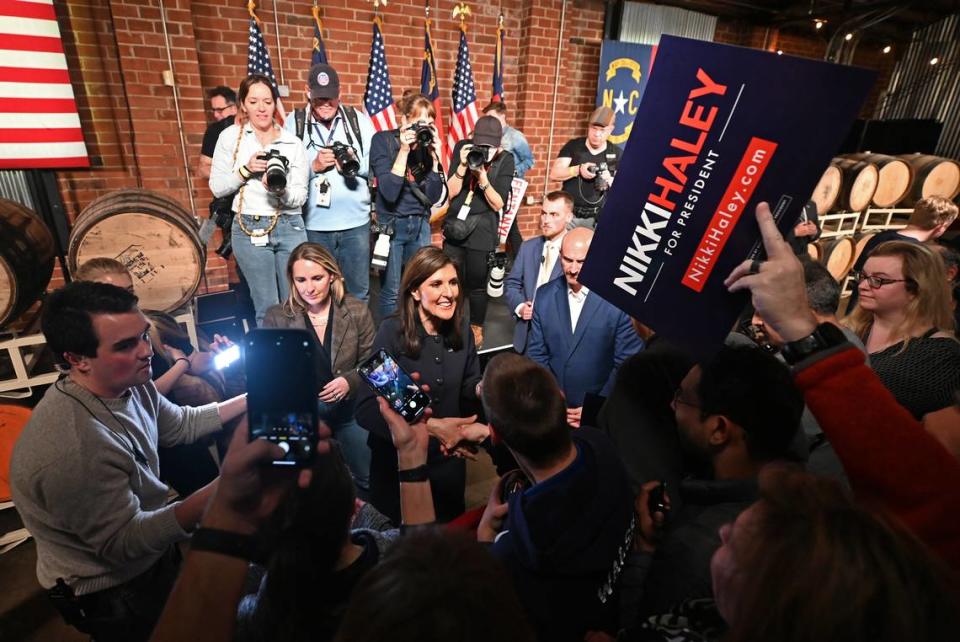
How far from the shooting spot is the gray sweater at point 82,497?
149 cm

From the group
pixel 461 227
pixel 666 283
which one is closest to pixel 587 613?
pixel 666 283

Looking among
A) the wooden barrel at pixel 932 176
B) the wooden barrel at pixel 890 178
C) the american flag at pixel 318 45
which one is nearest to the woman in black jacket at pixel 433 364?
the american flag at pixel 318 45

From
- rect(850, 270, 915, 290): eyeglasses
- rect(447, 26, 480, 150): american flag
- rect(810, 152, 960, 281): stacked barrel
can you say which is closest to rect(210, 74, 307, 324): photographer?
rect(447, 26, 480, 150): american flag

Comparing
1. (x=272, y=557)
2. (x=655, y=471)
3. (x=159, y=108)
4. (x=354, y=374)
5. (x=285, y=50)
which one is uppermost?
(x=285, y=50)

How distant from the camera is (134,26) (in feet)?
14.1

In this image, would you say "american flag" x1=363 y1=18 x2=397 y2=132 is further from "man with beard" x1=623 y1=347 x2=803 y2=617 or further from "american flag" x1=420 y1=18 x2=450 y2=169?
"man with beard" x1=623 y1=347 x2=803 y2=617

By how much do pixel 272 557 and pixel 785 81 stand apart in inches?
60.6

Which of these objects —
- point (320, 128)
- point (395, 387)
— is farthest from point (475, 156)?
point (395, 387)

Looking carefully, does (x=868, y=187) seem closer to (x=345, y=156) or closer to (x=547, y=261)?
(x=547, y=261)

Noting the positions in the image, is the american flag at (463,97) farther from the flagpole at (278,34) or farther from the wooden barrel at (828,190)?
the wooden barrel at (828,190)

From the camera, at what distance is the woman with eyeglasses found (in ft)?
7.04

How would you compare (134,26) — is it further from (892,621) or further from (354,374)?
(892,621)

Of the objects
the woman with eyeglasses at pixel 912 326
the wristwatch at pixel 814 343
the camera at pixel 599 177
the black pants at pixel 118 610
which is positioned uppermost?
the wristwatch at pixel 814 343

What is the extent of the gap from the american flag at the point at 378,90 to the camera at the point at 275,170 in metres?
2.09
